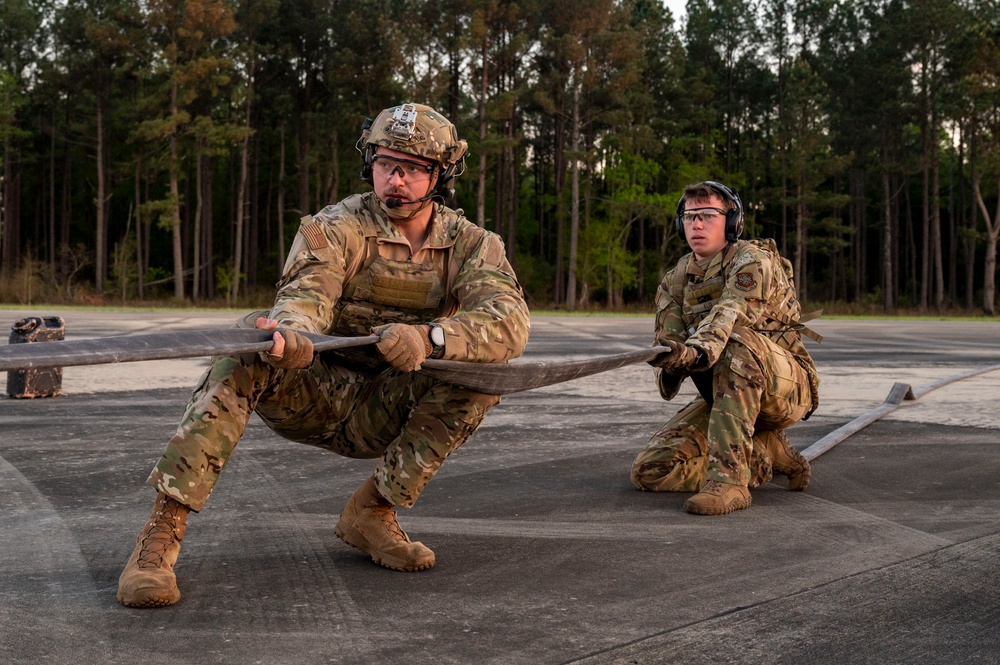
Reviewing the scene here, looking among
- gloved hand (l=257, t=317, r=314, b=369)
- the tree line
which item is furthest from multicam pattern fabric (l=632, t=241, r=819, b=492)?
the tree line

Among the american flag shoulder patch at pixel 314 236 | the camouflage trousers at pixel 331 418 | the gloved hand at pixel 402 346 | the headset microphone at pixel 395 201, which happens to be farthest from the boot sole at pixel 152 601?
the headset microphone at pixel 395 201

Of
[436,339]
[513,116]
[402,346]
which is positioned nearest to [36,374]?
[436,339]

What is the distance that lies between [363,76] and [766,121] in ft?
98.8

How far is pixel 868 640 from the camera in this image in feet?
Result: 11.5

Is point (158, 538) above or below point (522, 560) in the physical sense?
above

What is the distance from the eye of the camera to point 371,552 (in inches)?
173

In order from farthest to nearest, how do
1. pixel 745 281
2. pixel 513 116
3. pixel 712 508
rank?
pixel 513 116 → pixel 745 281 → pixel 712 508

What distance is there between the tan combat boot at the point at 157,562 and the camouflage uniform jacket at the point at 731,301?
270cm

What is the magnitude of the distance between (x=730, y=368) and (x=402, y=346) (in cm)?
257

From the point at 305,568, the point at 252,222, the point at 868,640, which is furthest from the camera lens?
the point at 252,222

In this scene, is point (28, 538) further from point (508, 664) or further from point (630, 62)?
point (630, 62)

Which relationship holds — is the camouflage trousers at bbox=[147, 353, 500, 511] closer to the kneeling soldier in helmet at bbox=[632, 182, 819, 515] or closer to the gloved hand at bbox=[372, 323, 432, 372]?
the gloved hand at bbox=[372, 323, 432, 372]

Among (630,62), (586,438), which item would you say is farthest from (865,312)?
(586,438)

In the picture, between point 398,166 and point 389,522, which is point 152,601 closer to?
point 389,522
